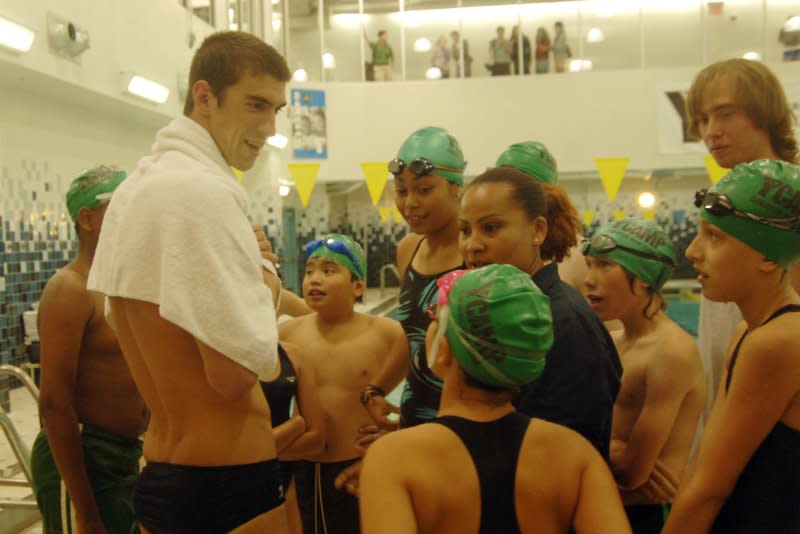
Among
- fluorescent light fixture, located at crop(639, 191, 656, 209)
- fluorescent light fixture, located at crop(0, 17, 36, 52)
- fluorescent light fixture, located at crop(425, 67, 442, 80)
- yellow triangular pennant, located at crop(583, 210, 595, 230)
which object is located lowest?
yellow triangular pennant, located at crop(583, 210, 595, 230)

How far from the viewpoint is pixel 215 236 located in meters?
1.54

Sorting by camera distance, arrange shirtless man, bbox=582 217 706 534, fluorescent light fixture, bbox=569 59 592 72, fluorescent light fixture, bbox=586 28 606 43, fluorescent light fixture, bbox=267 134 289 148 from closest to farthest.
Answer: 1. shirtless man, bbox=582 217 706 534
2. fluorescent light fixture, bbox=267 134 289 148
3. fluorescent light fixture, bbox=569 59 592 72
4. fluorescent light fixture, bbox=586 28 606 43

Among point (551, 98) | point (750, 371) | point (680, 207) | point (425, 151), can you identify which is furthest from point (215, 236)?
point (680, 207)

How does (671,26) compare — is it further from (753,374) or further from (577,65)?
(753,374)

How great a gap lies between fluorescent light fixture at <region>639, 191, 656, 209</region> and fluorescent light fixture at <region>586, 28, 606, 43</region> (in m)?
4.32

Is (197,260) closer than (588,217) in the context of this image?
Yes

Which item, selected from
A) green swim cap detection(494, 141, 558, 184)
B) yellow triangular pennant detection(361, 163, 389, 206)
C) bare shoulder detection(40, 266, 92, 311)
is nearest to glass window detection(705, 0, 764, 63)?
yellow triangular pennant detection(361, 163, 389, 206)

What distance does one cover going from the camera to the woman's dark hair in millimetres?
1979

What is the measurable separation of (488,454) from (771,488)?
65cm

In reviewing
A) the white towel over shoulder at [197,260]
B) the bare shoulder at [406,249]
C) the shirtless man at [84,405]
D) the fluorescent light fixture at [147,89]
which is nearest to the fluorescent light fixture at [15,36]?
the fluorescent light fixture at [147,89]

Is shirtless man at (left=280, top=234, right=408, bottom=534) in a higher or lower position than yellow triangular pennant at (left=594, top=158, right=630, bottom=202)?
lower

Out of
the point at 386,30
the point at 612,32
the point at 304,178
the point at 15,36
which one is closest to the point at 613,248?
the point at 15,36

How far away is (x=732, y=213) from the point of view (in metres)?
1.62

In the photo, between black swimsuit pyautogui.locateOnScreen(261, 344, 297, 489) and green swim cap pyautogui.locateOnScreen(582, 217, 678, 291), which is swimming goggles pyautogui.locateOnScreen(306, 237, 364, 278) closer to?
black swimsuit pyautogui.locateOnScreen(261, 344, 297, 489)
